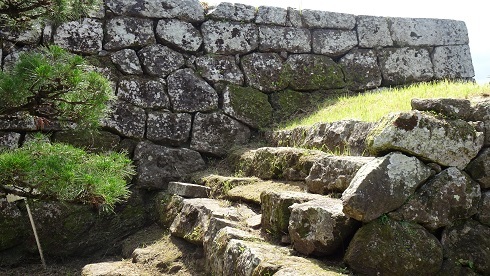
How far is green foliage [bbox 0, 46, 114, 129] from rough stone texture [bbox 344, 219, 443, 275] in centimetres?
195

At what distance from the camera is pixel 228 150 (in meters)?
5.96

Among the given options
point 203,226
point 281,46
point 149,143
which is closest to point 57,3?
point 203,226

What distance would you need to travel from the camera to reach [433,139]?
3.15 meters

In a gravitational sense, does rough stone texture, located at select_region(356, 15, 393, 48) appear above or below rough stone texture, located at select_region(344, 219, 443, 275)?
above

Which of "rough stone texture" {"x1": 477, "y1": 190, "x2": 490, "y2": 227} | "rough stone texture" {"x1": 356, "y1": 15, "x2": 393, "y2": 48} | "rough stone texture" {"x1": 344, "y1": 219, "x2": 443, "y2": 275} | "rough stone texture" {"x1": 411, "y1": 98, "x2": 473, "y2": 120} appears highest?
"rough stone texture" {"x1": 356, "y1": 15, "x2": 393, "y2": 48}

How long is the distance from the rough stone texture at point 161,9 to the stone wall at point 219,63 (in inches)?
0.5

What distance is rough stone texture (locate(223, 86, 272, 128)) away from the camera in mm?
6074

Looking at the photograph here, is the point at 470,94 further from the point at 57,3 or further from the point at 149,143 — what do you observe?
the point at 149,143

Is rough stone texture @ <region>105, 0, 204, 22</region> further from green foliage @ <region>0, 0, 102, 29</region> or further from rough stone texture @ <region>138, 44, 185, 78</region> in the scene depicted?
green foliage @ <region>0, 0, 102, 29</region>

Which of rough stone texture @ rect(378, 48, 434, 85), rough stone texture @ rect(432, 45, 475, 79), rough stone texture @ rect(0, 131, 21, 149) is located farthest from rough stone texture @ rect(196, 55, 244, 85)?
rough stone texture @ rect(432, 45, 475, 79)

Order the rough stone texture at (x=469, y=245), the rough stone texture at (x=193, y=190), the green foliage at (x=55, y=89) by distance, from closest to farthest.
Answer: the rough stone texture at (x=469, y=245), the green foliage at (x=55, y=89), the rough stone texture at (x=193, y=190)

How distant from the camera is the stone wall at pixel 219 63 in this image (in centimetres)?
567

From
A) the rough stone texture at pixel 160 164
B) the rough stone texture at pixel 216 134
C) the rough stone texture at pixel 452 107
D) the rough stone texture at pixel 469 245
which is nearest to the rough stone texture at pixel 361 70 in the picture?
the rough stone texture at pixel 216 134

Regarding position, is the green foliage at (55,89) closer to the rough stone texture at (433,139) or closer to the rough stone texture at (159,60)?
the rough stone texture at (433,139)
